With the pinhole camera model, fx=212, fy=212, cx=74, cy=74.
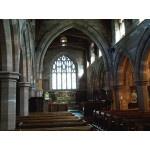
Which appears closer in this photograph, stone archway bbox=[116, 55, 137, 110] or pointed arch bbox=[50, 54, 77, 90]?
stone archway bbox=[116, 55, 137, 110]

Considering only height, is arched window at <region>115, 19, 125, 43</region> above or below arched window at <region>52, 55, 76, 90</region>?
above

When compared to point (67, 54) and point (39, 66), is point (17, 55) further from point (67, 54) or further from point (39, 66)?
point (67, 54)

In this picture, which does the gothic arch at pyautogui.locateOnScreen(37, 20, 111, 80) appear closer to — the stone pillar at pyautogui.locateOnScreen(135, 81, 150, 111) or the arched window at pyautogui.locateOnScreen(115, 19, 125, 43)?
the arched window at pyautogui.locateOnScreen(115, 19, 125, 43)

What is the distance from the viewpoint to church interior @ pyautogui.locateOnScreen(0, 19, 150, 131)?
720cm

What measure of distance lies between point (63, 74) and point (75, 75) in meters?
1.61

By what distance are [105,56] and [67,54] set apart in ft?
33.5

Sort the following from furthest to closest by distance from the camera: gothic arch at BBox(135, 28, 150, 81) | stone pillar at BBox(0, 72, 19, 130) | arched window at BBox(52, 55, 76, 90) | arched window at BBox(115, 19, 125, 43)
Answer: arched window at BBox(52, 55, 76, 90), arched window at BBox(115, 19, 125, 43), gothic arch at BBox(135, 28, 150, 81), stone pillar at BBox(0, 72, 19, 130)

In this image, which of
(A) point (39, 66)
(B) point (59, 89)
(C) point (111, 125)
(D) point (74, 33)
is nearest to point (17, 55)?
(C) point (111, 125)

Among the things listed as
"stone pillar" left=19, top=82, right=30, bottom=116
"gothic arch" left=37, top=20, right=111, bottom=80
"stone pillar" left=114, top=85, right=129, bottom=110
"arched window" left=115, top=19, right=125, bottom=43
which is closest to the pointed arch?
"gothic arch" left=37, top=20, right=111, bottom=80

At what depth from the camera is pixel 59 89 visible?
88.8 feet

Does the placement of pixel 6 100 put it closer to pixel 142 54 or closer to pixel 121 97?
pixel 142 54

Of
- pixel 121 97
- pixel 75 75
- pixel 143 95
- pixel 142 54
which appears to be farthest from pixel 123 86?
pixel 75 75

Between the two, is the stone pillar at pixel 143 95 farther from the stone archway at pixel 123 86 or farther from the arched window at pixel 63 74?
the arched window at pixel 63 74

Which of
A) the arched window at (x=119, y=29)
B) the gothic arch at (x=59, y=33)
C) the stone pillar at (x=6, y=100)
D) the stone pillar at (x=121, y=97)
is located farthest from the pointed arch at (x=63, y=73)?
the stone pillar at (x=6, y=100)
